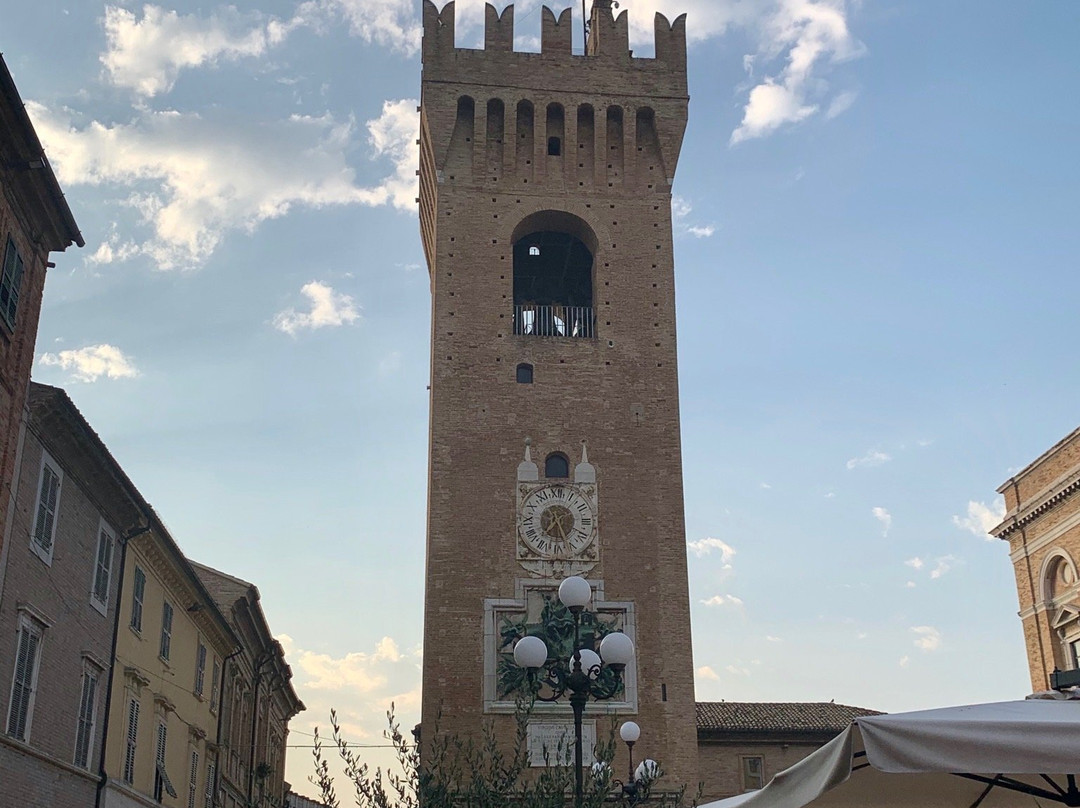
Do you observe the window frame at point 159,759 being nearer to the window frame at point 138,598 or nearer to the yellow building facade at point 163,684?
the yellow building facade at point 163,684

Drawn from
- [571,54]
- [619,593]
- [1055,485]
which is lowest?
[619,593]

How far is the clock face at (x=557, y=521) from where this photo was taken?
89.8 feet

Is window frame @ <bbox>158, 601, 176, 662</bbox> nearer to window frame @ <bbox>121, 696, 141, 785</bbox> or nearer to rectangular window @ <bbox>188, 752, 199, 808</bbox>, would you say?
window frame @ <bbox>121, 696, 141, 785</bbox>

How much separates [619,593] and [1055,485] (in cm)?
910

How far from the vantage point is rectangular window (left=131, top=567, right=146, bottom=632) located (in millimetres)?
20328

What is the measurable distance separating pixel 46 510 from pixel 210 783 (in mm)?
12019

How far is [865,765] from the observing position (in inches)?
299

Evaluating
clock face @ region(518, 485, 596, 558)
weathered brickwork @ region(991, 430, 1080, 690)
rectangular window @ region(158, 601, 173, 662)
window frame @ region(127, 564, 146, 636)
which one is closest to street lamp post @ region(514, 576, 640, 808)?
window frame @ region(127, 564, 146, 636)

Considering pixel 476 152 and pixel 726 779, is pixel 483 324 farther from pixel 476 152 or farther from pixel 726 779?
pixel 726 779

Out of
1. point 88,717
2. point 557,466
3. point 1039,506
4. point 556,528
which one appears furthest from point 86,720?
point 1039,506

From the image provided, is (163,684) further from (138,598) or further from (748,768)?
(748,768)

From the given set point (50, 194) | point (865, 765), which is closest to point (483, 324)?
point (50, 194)

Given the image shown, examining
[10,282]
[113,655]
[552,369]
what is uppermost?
[552,369]

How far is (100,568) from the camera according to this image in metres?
18.6
